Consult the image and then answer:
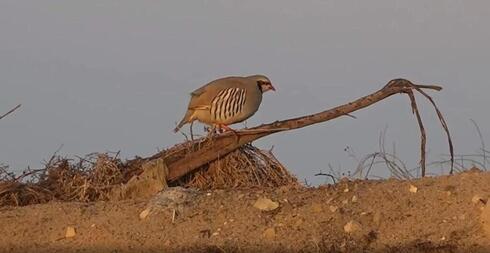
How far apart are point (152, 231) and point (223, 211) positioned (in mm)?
475

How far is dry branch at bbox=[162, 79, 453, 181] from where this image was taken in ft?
24.3

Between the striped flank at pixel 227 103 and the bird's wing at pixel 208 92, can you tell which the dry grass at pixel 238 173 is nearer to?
the striped flank at pixel 227 103

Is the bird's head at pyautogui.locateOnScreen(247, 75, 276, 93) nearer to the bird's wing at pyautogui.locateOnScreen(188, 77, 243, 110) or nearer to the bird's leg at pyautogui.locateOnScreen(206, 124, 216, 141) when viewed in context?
the bird's wing at pyautogui.locateOnScreen(188, 77, 243, 110)

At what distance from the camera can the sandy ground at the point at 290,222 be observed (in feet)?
17.7

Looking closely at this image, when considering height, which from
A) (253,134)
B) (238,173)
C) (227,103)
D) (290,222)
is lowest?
(290,222)

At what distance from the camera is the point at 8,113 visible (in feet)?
24.2

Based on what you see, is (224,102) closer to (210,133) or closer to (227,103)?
(227,103)

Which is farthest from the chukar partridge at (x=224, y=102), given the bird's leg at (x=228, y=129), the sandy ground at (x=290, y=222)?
the sandy ground at (x=290, y=222)

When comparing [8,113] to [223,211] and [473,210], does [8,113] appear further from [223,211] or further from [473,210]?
[473,210]

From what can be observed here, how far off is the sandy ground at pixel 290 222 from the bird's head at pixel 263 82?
2446mm

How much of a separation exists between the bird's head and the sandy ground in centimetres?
245

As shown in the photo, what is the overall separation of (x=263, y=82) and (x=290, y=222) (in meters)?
3.32

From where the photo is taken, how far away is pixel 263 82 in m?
8.89

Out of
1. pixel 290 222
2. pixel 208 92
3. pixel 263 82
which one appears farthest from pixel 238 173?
pixel 290 222
